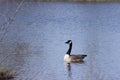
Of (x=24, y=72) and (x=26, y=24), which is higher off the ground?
(x=26, y=24)

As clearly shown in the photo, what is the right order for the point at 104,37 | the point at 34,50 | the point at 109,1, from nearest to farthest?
the point at 34,50 < the point at 104,37 < the point at 109,1

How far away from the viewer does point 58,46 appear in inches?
685

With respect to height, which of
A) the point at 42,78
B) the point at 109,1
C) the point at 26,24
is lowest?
the point at 42,78

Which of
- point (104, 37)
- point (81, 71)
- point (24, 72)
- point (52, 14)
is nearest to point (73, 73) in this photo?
point (81, 71)

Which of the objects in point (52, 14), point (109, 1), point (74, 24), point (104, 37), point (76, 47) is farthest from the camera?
point (109, 1)

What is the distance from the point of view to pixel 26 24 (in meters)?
24.3

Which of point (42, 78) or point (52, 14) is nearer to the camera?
point (42, 78)

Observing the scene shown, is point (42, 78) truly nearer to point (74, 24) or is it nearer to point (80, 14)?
point (74, 24)

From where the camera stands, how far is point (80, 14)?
32906mm

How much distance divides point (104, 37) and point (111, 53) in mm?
4355

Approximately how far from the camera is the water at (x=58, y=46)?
1281 centimetres

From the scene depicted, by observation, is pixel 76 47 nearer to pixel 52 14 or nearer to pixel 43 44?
pixel 43 44

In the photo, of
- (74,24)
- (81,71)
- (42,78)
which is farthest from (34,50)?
(74,24)

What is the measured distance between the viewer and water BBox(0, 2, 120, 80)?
42.0 feet
